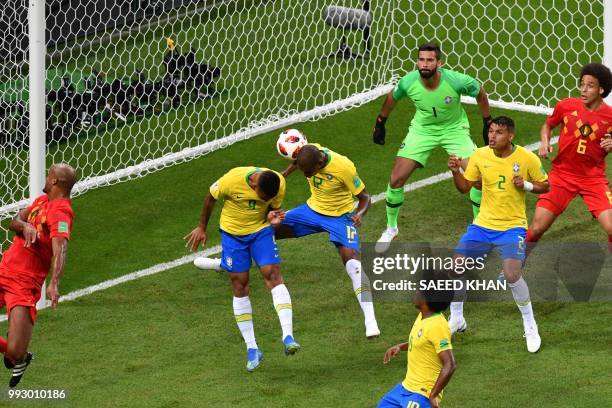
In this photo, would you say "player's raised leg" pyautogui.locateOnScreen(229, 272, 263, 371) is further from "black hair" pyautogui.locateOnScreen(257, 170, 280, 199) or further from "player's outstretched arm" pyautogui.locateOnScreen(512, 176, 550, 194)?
"player's outstretched arm" pyautogui.locateOnScreen(512, 176, 550, 194)

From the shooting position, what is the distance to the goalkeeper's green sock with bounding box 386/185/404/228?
49.0 ft

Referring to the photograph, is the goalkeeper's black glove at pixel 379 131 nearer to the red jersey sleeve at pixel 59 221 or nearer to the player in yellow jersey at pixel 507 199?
the player in yellow jersey at pixel 507 199

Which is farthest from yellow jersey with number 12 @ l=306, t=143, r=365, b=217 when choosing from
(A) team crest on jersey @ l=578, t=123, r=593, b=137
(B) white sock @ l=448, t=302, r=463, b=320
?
(A) team crest on jersey @ l=578, t=123, r=593, b=137

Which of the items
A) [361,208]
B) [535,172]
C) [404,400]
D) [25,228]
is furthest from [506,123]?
[25,228]

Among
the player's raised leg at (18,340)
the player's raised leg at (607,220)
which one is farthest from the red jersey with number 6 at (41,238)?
the player's raised leg at (607,220)

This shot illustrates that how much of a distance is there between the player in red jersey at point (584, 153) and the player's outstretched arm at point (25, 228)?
4374 mm

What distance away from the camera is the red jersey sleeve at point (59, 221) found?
11.9 meters

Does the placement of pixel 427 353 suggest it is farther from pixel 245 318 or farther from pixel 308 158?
pixel 308 158

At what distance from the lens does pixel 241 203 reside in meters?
12.9

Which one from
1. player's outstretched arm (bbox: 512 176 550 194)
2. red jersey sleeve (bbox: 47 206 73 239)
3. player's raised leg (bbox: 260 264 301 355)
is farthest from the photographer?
player's outstretched arm (bbox: 512 176 550 194)

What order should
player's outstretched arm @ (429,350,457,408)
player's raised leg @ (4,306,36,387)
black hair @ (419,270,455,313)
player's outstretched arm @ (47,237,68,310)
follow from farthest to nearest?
player's raised leg @ (4,306,36,387)
player's outstretched arm @ (47,237,68,310)
black hair @ (419,270,455,313)
player's outstretched arm @ (429,350,457,408)

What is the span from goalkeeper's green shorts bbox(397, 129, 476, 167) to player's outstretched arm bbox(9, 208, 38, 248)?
165 inches

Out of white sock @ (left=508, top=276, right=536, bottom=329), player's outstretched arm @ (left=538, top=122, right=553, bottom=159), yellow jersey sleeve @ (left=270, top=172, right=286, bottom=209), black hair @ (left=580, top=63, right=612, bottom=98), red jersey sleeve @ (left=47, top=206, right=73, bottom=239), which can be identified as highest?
black hair @ (left=580, top=63, right=612, bottom=98)

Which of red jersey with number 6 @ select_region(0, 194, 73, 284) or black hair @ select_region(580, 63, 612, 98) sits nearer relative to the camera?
red jersey with number 6 @ select_region(0, 194, 73, 284)
